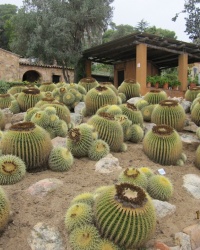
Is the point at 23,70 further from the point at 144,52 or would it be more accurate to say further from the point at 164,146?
the point at 164,146

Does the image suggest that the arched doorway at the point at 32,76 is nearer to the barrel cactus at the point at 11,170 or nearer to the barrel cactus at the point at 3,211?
the barrel cactus at the point at 11,170

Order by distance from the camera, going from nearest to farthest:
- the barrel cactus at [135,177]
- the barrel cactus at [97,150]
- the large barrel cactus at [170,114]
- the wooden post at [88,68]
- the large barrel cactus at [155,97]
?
the barrel cactus at [135,177] → the barrel cactus at [97,150] → the large barrel cactus at [170,114] → the large barrel cactus at [155,97] → the wooden post at [88,68]

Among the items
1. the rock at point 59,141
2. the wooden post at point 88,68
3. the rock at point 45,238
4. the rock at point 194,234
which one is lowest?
the rock at point 194,234

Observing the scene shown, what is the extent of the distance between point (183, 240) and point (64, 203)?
1273mm

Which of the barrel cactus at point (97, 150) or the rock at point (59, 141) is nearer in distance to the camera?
the barrel cactus at point (97, 150)

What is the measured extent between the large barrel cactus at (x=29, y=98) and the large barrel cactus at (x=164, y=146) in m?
2.72

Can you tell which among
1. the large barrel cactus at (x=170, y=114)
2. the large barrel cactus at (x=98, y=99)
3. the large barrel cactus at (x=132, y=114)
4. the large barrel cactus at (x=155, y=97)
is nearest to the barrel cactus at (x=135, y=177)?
the large barrel cactus at (x=132, y=114)

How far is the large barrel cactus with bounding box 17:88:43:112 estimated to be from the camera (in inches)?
272

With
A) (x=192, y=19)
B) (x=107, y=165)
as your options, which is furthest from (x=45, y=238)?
(x=192, y=19)

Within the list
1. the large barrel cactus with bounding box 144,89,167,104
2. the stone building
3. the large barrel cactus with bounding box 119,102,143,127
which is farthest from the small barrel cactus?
the stone building

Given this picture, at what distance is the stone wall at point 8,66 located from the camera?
2295cm

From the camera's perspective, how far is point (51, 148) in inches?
181

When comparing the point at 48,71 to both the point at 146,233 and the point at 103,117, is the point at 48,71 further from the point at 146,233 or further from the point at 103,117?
the point at 146,233

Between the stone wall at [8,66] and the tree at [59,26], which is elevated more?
the tree at [59,26]
